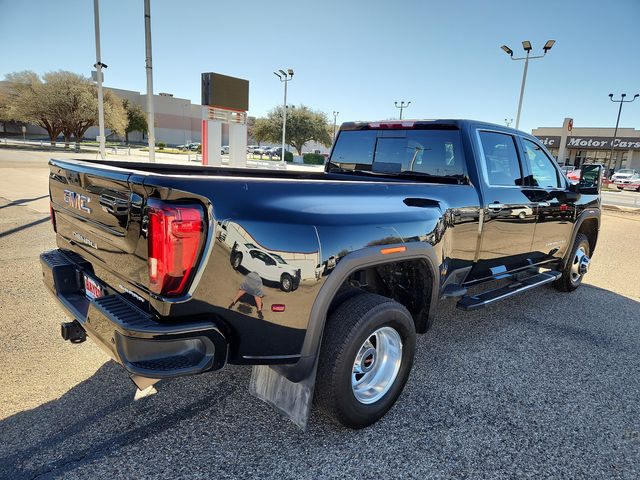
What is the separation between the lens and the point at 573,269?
5.58 m

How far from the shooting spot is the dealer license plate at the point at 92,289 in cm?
245

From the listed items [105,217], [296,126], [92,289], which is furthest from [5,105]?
[105,217]

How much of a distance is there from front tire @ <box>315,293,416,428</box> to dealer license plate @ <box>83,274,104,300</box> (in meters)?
1.31

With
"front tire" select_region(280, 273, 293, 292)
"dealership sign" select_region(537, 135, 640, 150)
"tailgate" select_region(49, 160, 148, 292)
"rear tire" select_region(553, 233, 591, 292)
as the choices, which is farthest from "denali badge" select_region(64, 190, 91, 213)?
"dealership sign" select_region(537, 135, 640, 150)

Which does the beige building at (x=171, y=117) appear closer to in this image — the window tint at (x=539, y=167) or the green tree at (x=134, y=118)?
the green tree at (x=134, y=118)

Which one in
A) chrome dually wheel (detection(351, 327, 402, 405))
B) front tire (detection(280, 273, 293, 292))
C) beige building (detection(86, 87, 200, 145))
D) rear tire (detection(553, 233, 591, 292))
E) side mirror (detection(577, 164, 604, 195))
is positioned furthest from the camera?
beige building (detection(86, 87, 200, 145))

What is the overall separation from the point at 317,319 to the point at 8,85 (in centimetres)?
6011

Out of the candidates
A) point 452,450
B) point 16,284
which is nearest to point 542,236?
point 452,450

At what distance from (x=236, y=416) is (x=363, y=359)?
2.91ft

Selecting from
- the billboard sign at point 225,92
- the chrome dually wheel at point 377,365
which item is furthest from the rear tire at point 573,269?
the billboard sign at point 225,92

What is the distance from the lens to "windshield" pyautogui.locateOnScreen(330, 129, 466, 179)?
370cm

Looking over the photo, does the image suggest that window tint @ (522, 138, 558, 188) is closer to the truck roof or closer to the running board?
the truck roof

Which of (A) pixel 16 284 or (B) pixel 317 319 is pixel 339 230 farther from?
(A) pixel 16 284

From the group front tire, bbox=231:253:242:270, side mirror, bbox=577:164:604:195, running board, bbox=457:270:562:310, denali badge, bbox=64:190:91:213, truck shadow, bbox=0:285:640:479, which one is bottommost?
truck shadow, bbox=0:285:640:479
